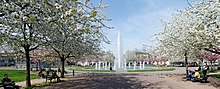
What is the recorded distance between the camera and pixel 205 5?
570 inches

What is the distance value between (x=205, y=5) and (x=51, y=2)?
29.4 feet

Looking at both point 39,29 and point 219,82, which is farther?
point 219,82

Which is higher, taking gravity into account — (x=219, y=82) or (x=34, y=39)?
(x=34, y=39)

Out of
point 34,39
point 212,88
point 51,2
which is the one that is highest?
point 51,2

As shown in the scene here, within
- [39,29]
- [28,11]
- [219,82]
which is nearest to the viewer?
[28,11]

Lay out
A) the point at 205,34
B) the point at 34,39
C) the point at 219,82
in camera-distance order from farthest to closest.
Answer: the point at 219,82 < the point at 205,34 < the point at 34,39

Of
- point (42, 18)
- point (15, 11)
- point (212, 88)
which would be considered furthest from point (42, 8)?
point (212, 88)

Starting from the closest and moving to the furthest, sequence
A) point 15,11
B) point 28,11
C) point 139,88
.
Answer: point 15,11
point 28,11
point 139,88

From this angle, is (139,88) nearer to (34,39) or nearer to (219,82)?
(219,82)

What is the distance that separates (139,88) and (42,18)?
9345 millimetres

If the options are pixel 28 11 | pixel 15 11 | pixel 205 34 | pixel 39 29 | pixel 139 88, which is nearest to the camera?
pixel 15 11

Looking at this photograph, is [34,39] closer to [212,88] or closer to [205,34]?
[205,34]

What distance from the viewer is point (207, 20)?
555 inches

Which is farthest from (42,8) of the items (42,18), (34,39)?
(34,39)
